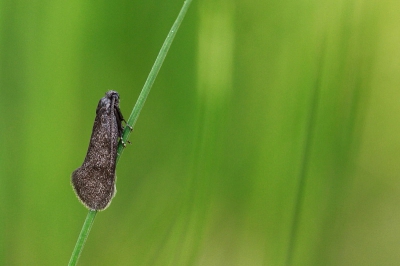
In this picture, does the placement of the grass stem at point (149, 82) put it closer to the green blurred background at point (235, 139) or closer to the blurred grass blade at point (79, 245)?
the blurred grass blade at point (79, 245)

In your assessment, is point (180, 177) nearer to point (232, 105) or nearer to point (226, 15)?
point (232, 105)

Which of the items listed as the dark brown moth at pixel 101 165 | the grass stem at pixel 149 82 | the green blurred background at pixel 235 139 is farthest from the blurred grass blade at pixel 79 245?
the green blurred background at pixel 235 139

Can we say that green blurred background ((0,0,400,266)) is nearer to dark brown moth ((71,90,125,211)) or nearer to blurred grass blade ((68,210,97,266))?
dark brown moth ((71,90,125,211))

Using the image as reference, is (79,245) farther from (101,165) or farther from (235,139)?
(235,139)

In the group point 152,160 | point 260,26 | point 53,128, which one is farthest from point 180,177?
point 260,26

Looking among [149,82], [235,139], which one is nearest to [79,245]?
[149,82]
